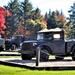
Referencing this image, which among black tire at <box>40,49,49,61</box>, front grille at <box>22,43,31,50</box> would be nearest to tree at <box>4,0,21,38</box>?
front grille at <box>22,43,31,50</box>

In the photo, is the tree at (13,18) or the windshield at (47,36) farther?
the tree at (13,18)

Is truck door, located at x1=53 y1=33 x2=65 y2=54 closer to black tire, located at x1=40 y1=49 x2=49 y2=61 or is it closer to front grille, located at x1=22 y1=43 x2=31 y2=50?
black tire, located at x1=40 y1=49 x2=49 y2=61

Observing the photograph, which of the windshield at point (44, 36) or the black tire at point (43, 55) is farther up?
the windshield at point (44, 36)

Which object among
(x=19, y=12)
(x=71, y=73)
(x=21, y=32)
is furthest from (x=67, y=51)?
(x=19, y=12)

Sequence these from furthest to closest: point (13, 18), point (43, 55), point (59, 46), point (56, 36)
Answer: point (13, 18), point (56, 36), point (59, 46), point (43, 55)

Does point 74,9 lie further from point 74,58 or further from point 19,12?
point 74,58

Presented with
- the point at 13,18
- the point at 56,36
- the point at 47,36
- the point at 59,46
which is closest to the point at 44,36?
the point at 47,36

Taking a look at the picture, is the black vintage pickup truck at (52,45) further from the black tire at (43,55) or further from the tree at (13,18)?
the tree at (13,18)

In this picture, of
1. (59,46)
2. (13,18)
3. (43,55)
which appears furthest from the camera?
(13,18)

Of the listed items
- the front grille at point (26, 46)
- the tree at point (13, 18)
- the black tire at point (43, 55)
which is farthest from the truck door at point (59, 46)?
the tree at point (13, 18)

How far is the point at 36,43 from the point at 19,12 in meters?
93.8

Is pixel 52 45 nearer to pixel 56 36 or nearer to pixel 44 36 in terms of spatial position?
pixel 56 36

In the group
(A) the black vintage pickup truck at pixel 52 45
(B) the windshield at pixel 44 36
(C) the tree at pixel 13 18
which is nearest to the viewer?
(A) the black vintage pickup truck at pixel 52 45

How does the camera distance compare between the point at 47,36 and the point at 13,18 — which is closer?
the point at 47,36
